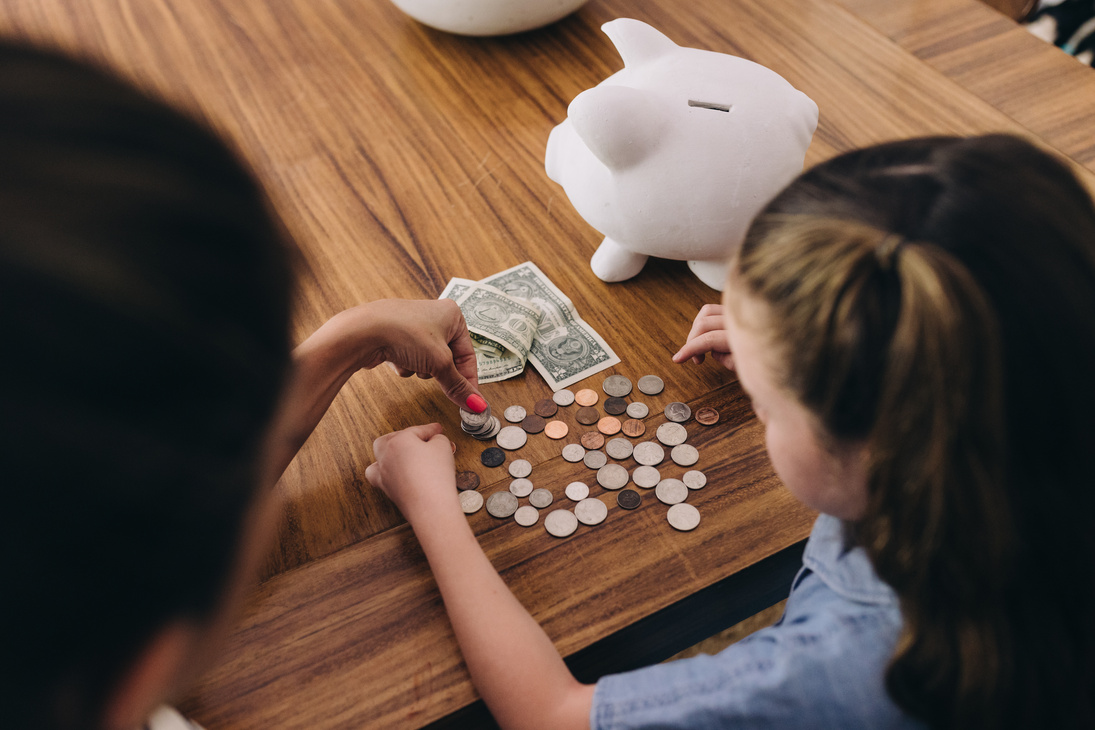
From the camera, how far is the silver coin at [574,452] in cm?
89

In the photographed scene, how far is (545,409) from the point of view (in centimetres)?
94

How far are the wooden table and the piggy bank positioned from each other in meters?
0.16

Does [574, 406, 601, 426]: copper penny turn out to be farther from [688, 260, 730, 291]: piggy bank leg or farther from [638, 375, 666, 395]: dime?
[688, 260, 730, 291]: piggy bank leg

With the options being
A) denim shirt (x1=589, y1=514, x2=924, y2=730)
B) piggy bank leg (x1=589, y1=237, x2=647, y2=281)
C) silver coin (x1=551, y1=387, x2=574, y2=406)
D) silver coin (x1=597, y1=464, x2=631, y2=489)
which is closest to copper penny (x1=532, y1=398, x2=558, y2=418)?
silver coin (x1=551, y1=387, x2=574, y2=406)

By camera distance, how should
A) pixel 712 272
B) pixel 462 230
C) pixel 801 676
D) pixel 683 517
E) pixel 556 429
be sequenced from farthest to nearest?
pixel 462 230 < pixel 712 272 < pixel 556 429 < pixel 683 517 < pixel 801 676

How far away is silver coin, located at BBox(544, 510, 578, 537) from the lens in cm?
81

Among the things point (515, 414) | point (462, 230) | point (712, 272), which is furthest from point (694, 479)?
point (462, 230)

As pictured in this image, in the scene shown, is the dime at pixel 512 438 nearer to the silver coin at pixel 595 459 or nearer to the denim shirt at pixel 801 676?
the silver coin at pixel 595 459

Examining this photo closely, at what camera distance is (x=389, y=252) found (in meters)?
1.14

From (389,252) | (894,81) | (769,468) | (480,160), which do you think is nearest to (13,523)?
(769,468)

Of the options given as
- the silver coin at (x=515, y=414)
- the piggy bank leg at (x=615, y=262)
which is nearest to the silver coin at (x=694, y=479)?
the silver coin at (x=515, y=414)

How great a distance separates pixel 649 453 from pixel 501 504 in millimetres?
193

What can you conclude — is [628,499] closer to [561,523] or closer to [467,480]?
[561,523]

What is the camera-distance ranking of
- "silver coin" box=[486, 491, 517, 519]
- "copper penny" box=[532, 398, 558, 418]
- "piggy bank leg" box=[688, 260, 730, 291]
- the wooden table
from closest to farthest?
1. the wooden table
2. "silver coin" box=[486, 491, 517, 519]
3. "copper penny" box=[532, 398, 558, 418]
4. "piggy bank leg" box=[688, 260, 730, 291]
